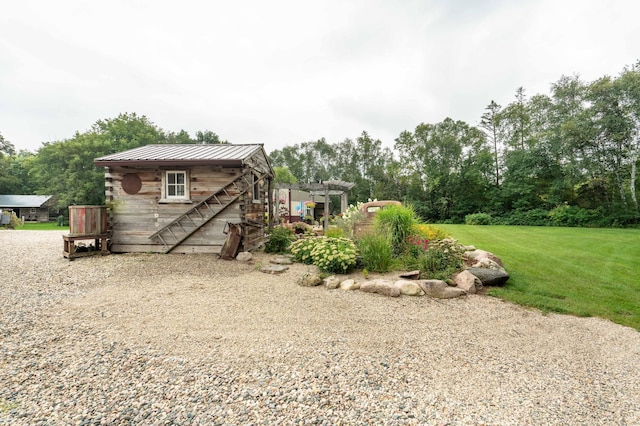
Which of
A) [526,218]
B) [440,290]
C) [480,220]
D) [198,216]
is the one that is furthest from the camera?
[480,220]

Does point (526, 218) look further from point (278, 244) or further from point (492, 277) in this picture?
point (278, 244)

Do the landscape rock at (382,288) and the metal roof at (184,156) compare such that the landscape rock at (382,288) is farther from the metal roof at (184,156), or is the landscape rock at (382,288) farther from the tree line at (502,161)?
the tree line at (502,161)

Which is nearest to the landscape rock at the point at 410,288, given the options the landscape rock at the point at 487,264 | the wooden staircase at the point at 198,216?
the landscape rock at the point at 487,264

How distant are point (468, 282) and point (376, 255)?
1786 millimetres

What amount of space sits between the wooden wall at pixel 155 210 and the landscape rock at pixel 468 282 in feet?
18.3

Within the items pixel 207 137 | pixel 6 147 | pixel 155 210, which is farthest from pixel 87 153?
pixel 6 147

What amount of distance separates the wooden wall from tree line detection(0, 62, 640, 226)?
20.4 metres

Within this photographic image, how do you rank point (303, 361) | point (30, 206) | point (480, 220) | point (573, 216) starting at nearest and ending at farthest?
point (303, 361)
point (573, 216)
point (480, 220)
point (30, 206)

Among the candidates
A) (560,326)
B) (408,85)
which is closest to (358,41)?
(408,85)

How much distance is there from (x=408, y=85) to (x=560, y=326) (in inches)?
496

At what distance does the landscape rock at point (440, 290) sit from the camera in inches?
184

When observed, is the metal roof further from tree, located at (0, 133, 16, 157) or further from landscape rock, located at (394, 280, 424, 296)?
tree, located at (0, 133, 16, 157)

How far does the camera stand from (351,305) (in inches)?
167

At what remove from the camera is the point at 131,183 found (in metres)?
8.12
